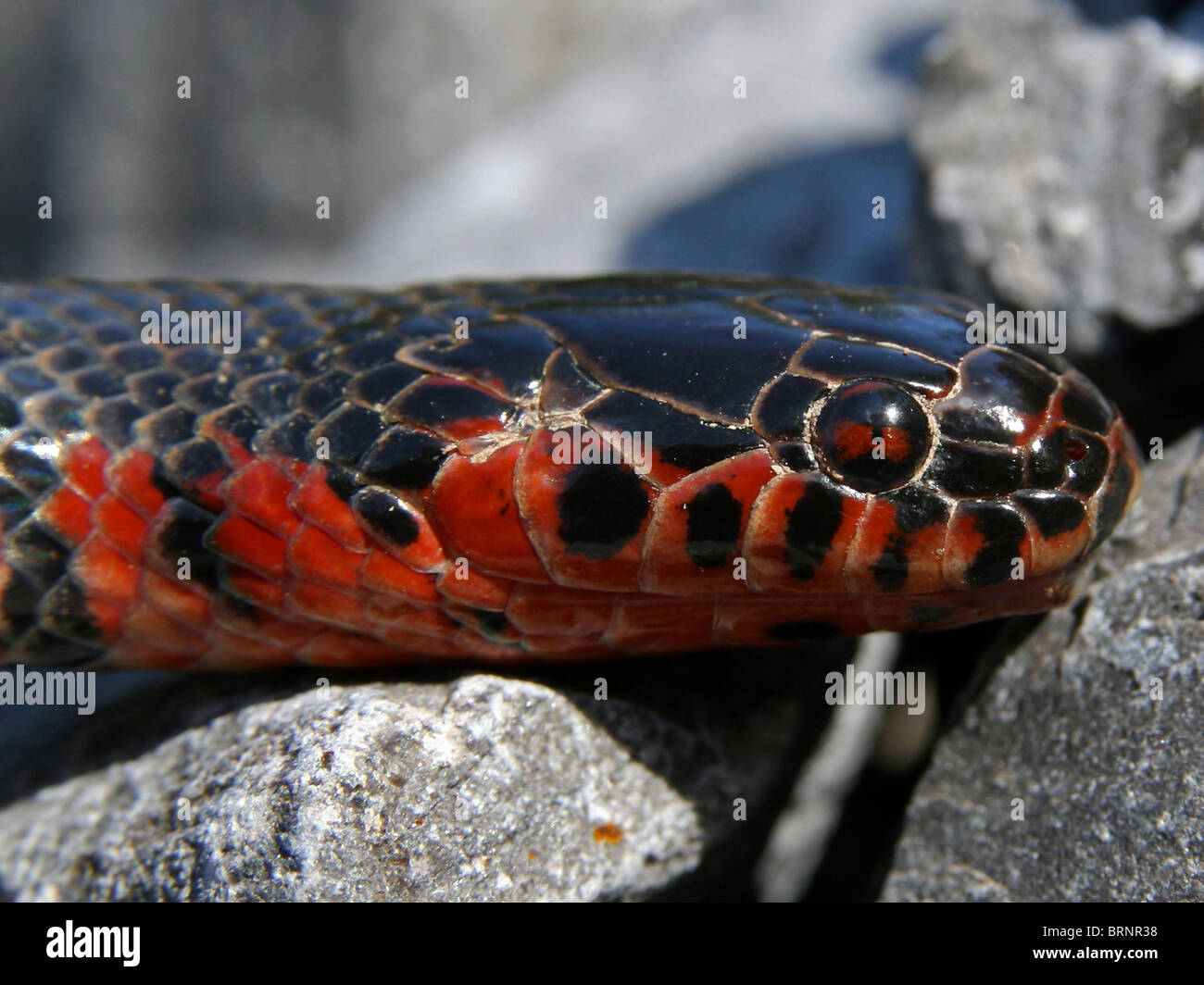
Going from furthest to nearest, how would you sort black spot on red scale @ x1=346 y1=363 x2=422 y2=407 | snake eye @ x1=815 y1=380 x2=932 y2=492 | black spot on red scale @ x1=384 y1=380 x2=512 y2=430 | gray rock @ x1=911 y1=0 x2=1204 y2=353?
gray rock @ x1=911 y1=0 x2=1204 y2=353
black spot on red scale @ x1=346 y1=363 x2=422 y2=407
black spot on red scale @ x1=384 y1=380 x2=512 y2=430
snake eye @ x1=815 y1=380 x2=932 y2=492

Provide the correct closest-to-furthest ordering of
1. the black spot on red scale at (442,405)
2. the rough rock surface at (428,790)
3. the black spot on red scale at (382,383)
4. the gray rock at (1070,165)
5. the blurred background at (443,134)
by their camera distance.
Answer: the rough rock surface at (428,790), the black spot on red scale at (442,405), the black spot on red scale at (382,383), the gray rock at (1070,165), the blurred background at (443,134)

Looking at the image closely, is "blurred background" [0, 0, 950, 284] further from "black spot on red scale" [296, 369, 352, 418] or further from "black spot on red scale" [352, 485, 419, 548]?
"black spot on red scale" [352, 485, 419, 548]

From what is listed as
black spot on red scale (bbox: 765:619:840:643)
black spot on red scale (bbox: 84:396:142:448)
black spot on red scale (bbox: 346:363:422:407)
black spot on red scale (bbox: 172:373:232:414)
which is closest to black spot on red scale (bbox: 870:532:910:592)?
black spot on red scale (bbox: 765:619:840:643)

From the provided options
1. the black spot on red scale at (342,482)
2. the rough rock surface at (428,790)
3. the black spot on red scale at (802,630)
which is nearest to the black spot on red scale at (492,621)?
the rough rock surface at (428,790)

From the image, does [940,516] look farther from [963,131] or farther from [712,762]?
[963,131]

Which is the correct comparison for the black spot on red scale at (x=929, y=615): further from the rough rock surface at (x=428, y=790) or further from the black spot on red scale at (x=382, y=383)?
the black spot on red scale at (x=382, y=383)

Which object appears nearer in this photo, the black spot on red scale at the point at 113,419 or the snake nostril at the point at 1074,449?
the snake nostril at the point at 1074,449
